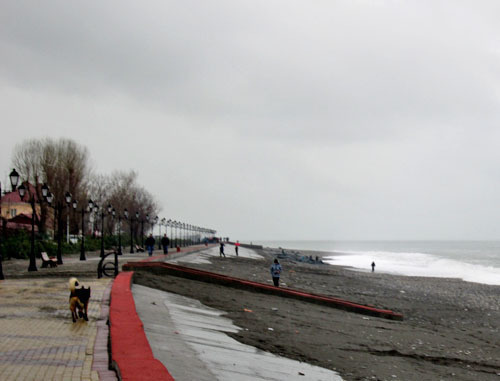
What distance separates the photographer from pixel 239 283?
2139 cm

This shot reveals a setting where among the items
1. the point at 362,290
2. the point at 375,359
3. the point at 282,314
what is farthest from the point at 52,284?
the point at 362,290

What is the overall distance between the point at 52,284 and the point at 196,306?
491cm

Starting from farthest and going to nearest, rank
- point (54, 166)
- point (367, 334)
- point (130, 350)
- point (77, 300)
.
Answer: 1. point (54, 166)
2. point (367, 334)
3. point (77, 300)
4. point (130, 350)

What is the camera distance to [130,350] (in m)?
6.65

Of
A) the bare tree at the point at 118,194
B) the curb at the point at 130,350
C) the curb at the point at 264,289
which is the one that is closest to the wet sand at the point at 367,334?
the curb at the point at 264,289

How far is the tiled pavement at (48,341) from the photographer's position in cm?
632

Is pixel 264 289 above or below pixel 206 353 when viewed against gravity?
below

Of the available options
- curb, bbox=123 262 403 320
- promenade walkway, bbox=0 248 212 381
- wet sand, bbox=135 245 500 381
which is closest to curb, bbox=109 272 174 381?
promenade walkway, bbox=0 248 212 381

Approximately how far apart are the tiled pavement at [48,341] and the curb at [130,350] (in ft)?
0.69

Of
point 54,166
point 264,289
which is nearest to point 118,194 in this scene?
point 54,166

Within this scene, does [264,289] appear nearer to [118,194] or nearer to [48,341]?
[48,341]

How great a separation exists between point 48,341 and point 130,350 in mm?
2119

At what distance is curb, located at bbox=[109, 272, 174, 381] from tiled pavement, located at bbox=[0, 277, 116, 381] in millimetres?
209

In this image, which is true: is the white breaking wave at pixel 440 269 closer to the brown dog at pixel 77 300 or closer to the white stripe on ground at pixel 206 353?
the white stripe on ground at pixel 206 353
